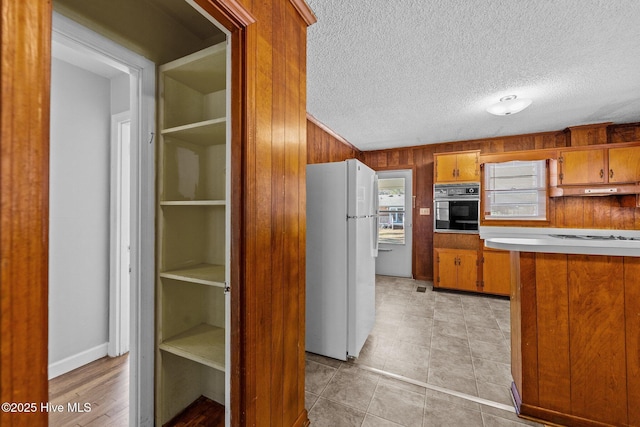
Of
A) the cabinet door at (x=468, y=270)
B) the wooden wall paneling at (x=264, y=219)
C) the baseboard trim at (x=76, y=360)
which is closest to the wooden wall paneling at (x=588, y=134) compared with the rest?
the cabinet door at (x=468, y=270)

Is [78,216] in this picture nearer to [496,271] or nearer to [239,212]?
[239,212]

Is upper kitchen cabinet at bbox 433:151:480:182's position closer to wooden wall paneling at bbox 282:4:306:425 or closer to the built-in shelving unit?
wooden wall paneling at bbox 282:4:306:425

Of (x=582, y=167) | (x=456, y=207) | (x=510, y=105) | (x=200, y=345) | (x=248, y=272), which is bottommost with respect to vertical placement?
(x=200, y=345)

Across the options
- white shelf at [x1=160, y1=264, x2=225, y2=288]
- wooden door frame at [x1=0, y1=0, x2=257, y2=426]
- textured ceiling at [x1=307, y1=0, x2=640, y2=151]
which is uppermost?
textured ceiling at [x1=307, y1=0, x2=640, y2=151]

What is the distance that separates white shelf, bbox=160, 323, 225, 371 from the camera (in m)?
1.39

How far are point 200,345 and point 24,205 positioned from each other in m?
1.27

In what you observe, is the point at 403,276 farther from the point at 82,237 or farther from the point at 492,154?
the point at 82,237

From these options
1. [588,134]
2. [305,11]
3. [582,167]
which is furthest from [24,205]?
[588,134]

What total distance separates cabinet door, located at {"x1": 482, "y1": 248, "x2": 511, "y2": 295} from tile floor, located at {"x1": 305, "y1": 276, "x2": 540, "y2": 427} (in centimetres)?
68

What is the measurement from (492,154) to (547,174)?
0.75 metres

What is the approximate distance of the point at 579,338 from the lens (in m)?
1.54

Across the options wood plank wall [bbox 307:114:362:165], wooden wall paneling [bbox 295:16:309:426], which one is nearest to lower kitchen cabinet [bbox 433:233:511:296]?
wood plank wall [bbox 307:114:362:165]

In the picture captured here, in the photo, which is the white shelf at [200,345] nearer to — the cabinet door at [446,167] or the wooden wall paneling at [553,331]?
the wooden wall paneling at [553,331]

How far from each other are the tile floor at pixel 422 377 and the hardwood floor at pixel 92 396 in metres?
1.26
